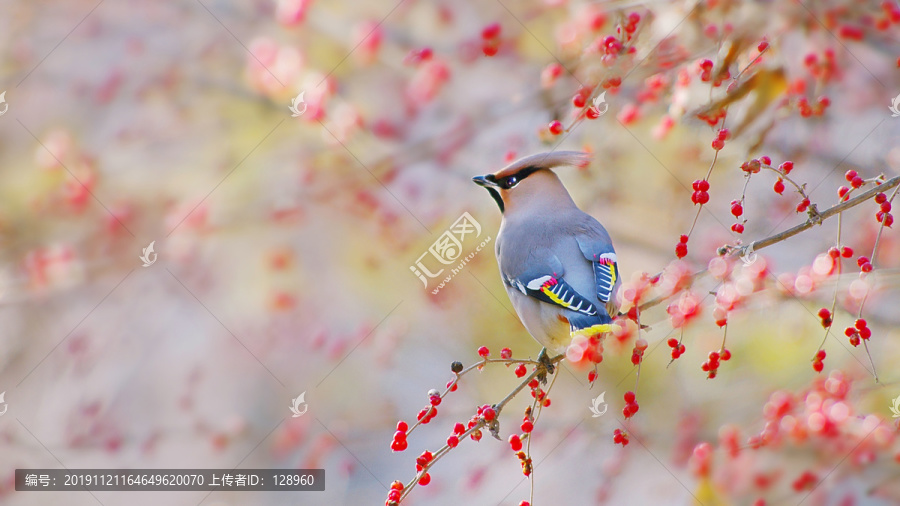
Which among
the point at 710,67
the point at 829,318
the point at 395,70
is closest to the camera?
the point at 829,318

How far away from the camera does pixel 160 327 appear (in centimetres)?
404

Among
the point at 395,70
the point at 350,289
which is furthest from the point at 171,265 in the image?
the point at 395,70

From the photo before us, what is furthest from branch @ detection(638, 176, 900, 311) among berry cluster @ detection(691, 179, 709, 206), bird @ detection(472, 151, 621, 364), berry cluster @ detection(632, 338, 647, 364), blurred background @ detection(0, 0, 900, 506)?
blurred background @ detection(0, 0, 900, 506)

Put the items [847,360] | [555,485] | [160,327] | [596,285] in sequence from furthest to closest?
[160,327] < [555,485] < [847,360] < [596,285]

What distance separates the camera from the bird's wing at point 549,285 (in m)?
1.88

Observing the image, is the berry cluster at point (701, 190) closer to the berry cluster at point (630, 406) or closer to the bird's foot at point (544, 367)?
the berry cluster at point (630, 406)

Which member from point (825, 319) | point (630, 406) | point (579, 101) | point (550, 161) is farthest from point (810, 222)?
point (550, 161)

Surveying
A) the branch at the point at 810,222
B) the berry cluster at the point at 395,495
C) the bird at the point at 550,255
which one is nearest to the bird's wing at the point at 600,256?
the bird at the point at 550,255

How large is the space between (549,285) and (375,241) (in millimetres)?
1737

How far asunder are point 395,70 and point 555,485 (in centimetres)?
206

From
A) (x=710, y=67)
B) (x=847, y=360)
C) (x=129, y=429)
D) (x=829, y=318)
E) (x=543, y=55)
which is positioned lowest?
(x=847, y=360)

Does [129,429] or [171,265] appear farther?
[129,429]

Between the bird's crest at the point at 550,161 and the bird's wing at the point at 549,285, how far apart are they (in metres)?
0.26

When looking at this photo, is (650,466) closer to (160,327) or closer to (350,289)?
(350,289)
